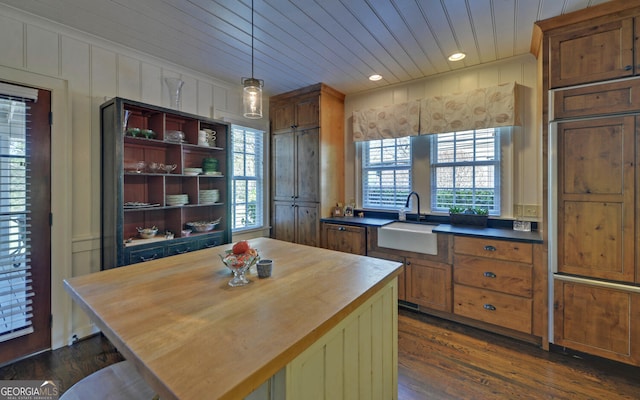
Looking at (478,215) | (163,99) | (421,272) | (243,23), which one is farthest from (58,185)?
(478,215)

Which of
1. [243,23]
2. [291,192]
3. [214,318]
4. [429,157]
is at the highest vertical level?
[243,23]

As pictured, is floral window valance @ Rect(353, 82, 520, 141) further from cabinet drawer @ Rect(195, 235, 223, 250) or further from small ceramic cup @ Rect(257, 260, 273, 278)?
small ceramic cup @ Rect(257, 260, 273, 278)

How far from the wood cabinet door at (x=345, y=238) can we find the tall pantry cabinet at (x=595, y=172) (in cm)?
173

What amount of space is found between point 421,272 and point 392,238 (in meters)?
0.45

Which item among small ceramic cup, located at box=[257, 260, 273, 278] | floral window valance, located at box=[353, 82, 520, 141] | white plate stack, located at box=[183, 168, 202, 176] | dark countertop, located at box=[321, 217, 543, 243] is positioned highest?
floral window valance, located at box=[353, 82, 520, 141]

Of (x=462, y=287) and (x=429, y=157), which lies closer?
(x=462, y=287)

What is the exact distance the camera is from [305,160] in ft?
12.5

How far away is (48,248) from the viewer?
2.33 m

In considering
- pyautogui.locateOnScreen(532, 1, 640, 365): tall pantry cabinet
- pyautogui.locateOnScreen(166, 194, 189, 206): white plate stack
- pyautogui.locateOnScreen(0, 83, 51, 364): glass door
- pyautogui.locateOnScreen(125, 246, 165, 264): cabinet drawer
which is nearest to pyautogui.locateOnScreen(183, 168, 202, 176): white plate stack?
pyautogui.locateOnScreen(166, 194, 189, 206): white plate stack

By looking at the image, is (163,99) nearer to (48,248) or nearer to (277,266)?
(48,248)

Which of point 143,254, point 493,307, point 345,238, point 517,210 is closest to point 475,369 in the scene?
point 493,307

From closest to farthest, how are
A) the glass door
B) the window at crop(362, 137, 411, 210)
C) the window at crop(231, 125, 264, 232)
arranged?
the glass door → the window at crop(362, 137, 411, 210) → the window at crop(231, 125, 264, 232)

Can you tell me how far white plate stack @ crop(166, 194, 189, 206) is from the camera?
2957 millimetres

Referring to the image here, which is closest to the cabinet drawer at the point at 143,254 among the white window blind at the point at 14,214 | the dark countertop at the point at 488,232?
the white window blind at the point at 14,214
